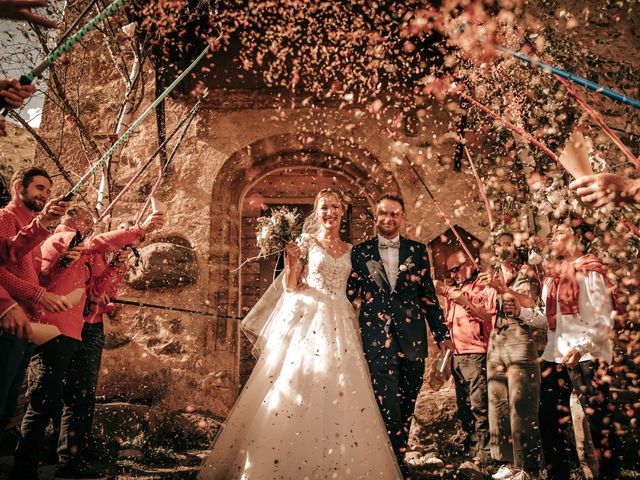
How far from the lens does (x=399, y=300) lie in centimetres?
410

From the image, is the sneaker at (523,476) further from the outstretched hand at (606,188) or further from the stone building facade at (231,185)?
the outstretched hand at (606,188)

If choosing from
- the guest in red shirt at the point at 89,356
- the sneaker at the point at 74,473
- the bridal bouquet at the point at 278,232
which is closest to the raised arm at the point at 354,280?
the bridal bouquet at the point at 278,232

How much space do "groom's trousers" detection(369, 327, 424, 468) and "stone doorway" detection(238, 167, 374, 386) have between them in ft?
10.2

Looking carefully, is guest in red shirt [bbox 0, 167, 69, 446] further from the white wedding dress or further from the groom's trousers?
the groom's trousers

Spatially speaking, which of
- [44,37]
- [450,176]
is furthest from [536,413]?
[44,37]

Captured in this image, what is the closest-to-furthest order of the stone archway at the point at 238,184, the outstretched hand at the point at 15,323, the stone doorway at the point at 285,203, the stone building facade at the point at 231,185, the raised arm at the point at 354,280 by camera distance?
the outstretched hand at the point at 15,323, the raised arm at the point at 354,280, the stone building facade at the point at 231,185, the stone archway at the point at 238,184, the stone doorway at the point at 285,203

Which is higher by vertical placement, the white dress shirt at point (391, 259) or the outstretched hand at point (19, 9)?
the outstretched hand at point (19, 9)

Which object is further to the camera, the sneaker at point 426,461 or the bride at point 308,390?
the sneaker at point 426,461

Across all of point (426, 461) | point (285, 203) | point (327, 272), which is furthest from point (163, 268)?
point (426, 461)

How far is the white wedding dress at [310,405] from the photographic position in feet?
10.8

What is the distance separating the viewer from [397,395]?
12.4ft

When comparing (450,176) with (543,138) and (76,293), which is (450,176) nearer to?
(543,138)

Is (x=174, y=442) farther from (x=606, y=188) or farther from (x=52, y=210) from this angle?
(x=606, y=188)

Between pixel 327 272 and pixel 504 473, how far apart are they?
228cm
